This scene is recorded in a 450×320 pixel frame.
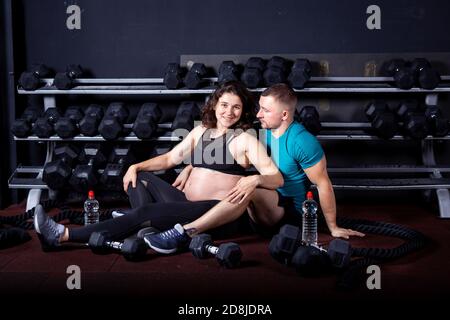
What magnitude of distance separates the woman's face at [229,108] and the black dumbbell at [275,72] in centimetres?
77

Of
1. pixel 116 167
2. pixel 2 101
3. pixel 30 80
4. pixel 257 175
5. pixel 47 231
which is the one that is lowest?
pixel 47 231

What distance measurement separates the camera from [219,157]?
262 cm

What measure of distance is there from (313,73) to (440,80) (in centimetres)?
72

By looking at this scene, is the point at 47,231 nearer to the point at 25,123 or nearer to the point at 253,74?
the point at 25,123

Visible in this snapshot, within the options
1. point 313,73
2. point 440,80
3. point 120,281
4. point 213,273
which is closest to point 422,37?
point 440,80

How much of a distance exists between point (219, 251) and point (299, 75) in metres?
1.40

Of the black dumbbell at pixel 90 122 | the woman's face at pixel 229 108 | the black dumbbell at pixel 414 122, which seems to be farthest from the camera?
the black dumbbell at pixel 90 122

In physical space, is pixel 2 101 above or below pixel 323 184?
above

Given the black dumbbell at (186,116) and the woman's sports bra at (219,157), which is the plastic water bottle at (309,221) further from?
the black dumbbell at (186,116)

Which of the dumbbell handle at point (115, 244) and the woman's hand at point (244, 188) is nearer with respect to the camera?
the dumbbell handle at point (115, 244)

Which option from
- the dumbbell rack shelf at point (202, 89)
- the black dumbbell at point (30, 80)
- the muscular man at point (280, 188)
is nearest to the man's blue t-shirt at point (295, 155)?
the muscular man at point (280, 188)

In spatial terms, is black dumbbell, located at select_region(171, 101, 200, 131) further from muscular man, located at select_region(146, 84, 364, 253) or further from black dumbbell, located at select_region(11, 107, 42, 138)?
black dumbbell, located at select_region(11, 107, 42, 138)

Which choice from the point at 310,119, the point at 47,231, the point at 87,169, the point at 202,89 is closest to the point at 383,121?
the point at 310,119

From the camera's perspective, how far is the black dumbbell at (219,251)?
2.19 meters
